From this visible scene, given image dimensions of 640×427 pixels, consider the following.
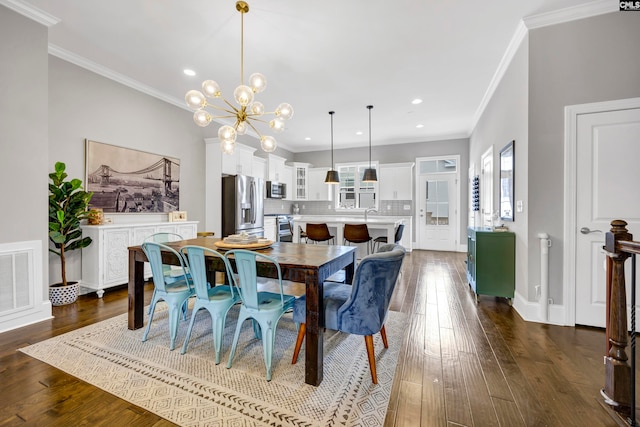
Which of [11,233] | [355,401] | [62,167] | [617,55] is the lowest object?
[355,401]

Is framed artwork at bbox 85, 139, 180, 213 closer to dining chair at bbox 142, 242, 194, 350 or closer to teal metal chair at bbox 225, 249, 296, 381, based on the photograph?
dining chair at bbox 142, 242, 194, 350

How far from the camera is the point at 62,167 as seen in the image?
10.0ft

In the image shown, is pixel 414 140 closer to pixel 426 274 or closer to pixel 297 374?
pixel 426 274

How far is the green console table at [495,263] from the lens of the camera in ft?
10.5

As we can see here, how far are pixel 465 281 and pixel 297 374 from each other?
3360 mm

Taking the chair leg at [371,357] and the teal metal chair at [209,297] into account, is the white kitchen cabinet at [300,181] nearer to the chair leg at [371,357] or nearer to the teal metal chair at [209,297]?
the teal metal chair at [209,297]

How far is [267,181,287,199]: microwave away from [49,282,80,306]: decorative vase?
167 inches

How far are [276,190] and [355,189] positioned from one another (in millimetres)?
2320

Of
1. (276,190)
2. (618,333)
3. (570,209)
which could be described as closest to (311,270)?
(618,333)

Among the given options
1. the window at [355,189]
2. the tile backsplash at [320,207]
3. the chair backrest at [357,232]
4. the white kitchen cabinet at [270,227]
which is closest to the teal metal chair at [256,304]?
the chair backrest at [357,232]

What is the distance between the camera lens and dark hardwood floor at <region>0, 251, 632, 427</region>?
1512 mm

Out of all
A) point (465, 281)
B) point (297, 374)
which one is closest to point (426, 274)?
point (465, 281)

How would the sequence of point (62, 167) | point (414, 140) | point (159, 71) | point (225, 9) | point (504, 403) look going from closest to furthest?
point (504, 403)
point (225, 9)
point (62, 167)
point (159, 71)
point (414, 140)

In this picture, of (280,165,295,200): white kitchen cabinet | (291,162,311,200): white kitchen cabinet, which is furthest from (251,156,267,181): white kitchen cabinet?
(291,162,311,200): white kitchen cabinet
